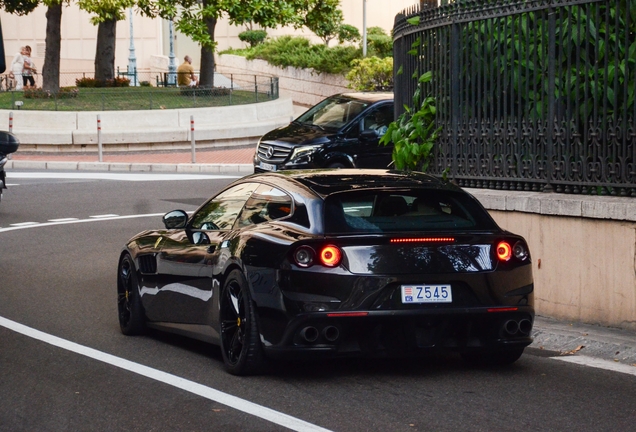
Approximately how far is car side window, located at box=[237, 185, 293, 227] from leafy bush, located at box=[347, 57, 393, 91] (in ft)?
112

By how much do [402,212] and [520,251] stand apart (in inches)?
30.8

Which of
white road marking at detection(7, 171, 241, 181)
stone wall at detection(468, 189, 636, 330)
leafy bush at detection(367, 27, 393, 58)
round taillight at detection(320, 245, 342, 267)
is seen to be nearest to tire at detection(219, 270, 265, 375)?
round taillight at detection(320, 245, 342, 267)

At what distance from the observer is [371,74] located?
4328 centimetres

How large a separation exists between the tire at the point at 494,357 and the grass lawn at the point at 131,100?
94.4ft

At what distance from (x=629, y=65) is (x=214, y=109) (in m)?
28.1

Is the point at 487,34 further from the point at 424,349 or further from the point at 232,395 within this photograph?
the point at 232,395

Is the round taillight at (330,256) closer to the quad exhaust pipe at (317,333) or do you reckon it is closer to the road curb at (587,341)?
the quad exhaust pipe at (317,333)

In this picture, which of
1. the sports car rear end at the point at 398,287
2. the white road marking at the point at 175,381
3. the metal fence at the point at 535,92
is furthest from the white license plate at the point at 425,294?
the metal fence at the point at 535,92

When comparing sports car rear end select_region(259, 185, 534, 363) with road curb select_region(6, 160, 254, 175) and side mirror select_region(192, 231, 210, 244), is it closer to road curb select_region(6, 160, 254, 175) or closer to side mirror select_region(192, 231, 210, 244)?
side mirror select_region(192, 231, 210, 244)

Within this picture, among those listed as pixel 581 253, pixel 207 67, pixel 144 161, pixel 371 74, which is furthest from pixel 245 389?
pixel 371 74

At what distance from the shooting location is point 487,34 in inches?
441

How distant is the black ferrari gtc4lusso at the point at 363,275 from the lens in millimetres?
7504

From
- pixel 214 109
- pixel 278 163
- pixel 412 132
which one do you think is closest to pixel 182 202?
pixel 278 163

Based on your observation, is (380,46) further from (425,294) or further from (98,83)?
(425,294)
